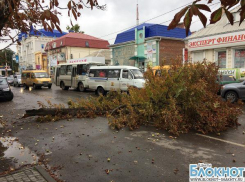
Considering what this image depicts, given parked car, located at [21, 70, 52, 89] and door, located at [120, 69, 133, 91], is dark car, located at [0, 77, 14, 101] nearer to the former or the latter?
door, located at [120, 69, 133, 91]

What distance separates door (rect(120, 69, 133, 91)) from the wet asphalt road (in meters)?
7.13

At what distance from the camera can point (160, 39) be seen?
79.1 ft

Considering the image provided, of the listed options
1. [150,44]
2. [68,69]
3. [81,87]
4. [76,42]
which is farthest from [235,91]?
[76,42]

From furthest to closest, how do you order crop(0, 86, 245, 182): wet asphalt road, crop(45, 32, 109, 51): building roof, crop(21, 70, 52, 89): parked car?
crop(45, 32, 109, 51): building roof → crop(21, 70, 52, 89): parked car → crop(0, 86, 245, 182): wet asphalt road

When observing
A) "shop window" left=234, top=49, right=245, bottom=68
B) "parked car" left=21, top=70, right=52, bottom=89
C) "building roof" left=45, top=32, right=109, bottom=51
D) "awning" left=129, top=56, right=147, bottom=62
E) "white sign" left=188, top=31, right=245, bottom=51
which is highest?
"building roof" left=45, top=32, right=109, bottom=51

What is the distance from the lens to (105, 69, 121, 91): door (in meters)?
14.9

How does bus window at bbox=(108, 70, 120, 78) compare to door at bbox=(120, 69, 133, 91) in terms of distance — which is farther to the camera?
bus window at bbox=(108, 70, 120, 78)

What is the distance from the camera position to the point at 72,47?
41312 mm

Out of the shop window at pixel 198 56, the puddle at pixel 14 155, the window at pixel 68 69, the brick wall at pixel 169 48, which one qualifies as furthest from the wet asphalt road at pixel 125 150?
the brick wall at pixel 169 48

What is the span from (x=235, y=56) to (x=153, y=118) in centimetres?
1500

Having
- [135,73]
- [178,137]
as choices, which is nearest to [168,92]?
[178,137]

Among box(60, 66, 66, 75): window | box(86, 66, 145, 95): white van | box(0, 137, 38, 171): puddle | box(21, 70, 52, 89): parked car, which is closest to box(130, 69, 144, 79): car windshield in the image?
box(86, 66, 145, 95): white van

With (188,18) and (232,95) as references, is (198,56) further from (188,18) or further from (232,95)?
(188,18)

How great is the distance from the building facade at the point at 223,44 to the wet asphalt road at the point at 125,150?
12655mm
